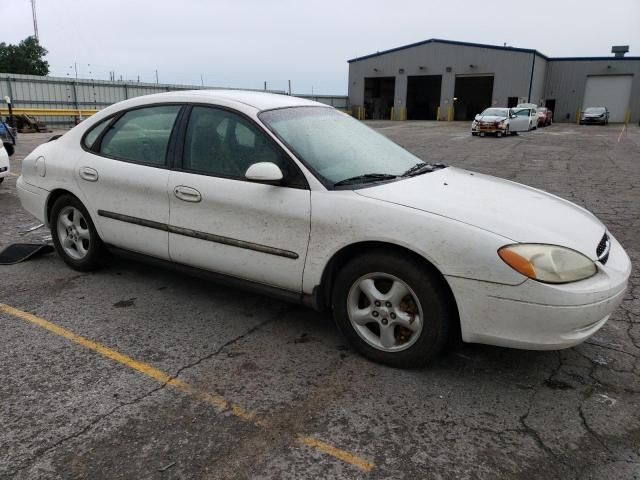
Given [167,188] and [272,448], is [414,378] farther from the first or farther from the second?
[167,188]

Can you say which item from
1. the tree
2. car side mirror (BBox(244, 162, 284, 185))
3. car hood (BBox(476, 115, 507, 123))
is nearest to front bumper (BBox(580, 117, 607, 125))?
car hood (BBox(476, 115, 507, 123))

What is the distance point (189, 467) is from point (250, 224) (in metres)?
1.58

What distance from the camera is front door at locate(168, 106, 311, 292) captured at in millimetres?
3238

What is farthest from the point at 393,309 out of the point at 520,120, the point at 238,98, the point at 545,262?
the point at 520,120

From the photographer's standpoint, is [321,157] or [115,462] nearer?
[115,462]

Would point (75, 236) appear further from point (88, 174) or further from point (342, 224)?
point (342, 224)

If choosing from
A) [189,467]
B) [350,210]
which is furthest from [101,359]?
[350,210]

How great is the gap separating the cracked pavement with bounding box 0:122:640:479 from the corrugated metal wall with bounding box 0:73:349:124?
2431cm

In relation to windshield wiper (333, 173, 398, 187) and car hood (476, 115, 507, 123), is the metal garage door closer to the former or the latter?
car hood (476, 115, 507, 123)

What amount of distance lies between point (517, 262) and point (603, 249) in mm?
771

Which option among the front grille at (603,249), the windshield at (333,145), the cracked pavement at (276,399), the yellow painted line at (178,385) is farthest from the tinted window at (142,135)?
the front grille at (603,249)

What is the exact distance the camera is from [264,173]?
10.3ft

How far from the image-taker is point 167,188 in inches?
147

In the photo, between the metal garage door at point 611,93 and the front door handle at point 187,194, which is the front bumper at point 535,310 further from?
the metal garage door at point 611,93
